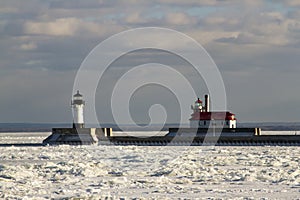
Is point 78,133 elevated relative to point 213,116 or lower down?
lower down

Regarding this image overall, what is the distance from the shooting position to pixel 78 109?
150ft

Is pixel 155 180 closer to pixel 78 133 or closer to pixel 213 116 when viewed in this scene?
pixel 213 116

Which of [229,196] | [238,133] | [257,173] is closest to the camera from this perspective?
[229,196]

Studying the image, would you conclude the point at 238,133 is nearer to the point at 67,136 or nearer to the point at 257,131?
the point at 257,131

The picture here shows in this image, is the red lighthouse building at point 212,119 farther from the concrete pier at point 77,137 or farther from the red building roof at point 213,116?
the concrete pier at point 77,137

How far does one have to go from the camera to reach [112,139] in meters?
45.5

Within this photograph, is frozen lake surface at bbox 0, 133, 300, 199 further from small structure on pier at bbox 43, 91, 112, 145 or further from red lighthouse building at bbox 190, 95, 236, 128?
small structure on pier at bbox 43, 91, 112, 145

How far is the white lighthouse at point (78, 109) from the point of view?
4569 cm

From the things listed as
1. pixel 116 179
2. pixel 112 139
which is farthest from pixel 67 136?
pixel 116 179

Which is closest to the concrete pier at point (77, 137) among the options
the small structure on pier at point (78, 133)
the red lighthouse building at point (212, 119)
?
the small structure on pier at point (78, 133)

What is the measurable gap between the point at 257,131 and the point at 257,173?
2501 cm

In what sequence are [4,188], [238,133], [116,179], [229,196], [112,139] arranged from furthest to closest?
1. [112,139]
2. [238,133]
3. [116,179]
4. [4,188]
5. [229,196]

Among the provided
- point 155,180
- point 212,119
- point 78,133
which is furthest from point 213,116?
point 155,180

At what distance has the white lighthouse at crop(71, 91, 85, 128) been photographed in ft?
150
